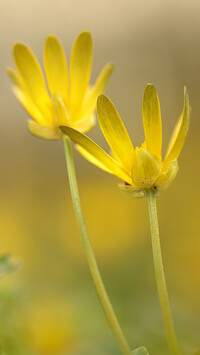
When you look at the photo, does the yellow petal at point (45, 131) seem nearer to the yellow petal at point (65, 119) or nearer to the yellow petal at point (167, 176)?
the yellow petal at point (65, 119)

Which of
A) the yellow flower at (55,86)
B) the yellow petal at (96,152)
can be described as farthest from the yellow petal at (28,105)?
the yellow petal at (96,152)

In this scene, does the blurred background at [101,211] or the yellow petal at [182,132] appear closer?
A: the yellow petal at [182,132]

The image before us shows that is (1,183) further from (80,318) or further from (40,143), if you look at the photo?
(80,318)

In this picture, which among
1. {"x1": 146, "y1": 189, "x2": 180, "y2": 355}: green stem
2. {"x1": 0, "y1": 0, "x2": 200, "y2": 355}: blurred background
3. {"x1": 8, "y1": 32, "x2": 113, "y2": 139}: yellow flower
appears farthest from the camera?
{"x1": 0, "y1": 0, "x2": 200, "y2": 355}: blurred background

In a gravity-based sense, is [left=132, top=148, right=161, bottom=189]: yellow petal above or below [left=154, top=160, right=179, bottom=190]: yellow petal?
above

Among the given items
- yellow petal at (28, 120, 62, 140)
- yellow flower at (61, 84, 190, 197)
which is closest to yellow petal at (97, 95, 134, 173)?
yellow flower at (61, 84, 190, 197)

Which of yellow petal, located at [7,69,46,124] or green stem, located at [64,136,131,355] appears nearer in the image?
green stem, located at [64,136,131,355]

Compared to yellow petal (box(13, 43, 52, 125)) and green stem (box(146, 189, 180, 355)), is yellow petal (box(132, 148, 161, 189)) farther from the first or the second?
yellow petal (box(13, 43, 52, 125))

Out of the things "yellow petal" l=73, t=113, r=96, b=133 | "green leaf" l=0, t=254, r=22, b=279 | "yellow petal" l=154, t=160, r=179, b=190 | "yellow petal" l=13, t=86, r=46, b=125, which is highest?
"yellow petal" l=13, t=86, r=46, b=125
